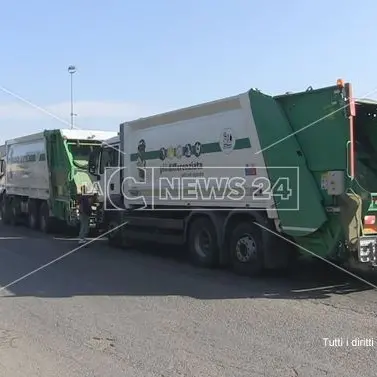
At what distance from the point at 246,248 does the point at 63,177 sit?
356 inches

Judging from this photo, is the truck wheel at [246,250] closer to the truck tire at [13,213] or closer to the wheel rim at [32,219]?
the wheel rim at [32,219]

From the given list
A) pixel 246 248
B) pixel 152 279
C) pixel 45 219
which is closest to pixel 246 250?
pixel 246 248

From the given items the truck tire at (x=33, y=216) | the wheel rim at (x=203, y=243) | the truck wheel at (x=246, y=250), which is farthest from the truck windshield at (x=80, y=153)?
the truck wheel at (x=246, y=250)

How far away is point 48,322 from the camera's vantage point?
6.99 m

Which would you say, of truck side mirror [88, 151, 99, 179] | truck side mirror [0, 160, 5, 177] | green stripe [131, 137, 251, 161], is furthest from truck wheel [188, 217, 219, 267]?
truck side mirror [0, 160, 5, 177]

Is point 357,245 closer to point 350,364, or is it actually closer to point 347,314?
point 347,314

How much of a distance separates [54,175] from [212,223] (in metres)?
8.73

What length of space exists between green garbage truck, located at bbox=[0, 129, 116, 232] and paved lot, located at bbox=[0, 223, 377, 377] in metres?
6.06

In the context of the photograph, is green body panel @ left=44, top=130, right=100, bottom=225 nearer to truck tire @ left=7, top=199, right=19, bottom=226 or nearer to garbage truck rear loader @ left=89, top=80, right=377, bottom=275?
truck tire @ left=7, top=199, right=19, bottom=226

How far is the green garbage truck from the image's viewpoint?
17172 mm

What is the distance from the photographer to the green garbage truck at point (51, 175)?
17.2 m

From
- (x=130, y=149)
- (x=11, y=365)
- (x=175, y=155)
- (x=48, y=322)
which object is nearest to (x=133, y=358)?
(x=11, y=365)

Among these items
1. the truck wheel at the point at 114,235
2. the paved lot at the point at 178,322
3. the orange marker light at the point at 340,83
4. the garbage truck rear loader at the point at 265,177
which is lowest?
the paved lot at the point at 178,322

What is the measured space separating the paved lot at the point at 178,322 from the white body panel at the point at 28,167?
8158 millimetres
